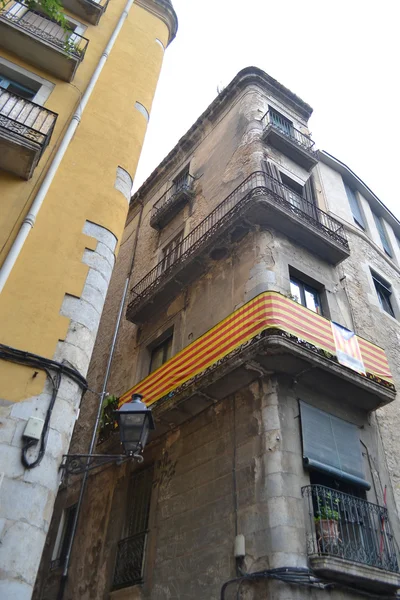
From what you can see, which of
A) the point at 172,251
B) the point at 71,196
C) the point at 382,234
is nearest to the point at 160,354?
the point at 172,251

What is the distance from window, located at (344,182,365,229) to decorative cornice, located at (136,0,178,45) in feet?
28.2

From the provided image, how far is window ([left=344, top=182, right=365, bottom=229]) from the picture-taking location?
17617 millimetres

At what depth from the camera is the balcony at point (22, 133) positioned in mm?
7453

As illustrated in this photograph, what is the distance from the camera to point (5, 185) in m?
7.55

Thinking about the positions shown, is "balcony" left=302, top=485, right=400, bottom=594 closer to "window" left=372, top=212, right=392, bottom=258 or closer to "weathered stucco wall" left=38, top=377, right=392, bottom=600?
"weathered stucco wall" left=38, top=377, right=392, bottom=600

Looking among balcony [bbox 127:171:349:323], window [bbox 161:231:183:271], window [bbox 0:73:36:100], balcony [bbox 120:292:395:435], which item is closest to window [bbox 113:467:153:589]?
balcony [bbox 120:292:395:435]

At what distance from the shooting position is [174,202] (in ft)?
58.7

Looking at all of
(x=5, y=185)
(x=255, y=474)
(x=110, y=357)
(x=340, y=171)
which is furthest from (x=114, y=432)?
(x=340, y=171)

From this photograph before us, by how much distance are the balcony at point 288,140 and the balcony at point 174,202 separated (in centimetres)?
346

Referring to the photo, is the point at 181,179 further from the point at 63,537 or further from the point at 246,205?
the point at 63,537

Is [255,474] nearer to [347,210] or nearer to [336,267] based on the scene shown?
[336,267]

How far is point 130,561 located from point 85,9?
1257 centimetres

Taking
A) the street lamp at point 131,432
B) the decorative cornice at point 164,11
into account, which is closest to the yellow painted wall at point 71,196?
the street lamp at point 131,432

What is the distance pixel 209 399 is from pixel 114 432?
3467mm
